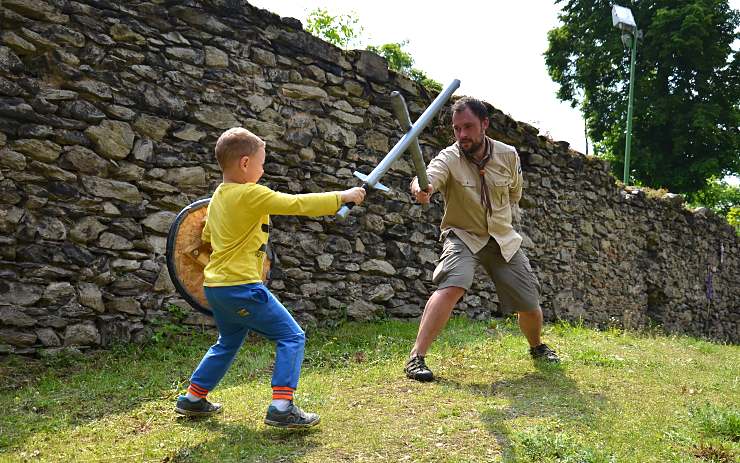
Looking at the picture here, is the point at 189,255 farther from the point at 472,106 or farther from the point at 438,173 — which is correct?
the point at 472,106

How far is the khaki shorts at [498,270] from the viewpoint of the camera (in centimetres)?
441

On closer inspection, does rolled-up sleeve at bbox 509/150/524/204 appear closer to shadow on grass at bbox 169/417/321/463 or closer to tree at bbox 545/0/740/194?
shadow on grass at bbox 169/417/321/463

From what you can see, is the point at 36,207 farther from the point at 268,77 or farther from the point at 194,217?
the point at 268,77

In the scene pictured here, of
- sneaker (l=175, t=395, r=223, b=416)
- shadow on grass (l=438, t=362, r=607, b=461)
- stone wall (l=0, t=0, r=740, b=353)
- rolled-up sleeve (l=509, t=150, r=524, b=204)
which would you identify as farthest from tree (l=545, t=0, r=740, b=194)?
sneaker (l=175, t=395, r=223, b=416)

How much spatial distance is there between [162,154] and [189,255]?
7.26ft

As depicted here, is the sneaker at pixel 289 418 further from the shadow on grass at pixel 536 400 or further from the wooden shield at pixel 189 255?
the shadow on grass at pixel 536 400

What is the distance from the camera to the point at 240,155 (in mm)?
3246

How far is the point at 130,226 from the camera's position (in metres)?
5.30

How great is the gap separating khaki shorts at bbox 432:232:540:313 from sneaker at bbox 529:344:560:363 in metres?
0.49

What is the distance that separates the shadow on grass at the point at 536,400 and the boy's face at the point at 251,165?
5.95 ft

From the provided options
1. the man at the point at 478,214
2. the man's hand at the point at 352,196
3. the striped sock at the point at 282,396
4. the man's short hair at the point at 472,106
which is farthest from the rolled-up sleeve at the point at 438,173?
the striped sock at the point at 282,396

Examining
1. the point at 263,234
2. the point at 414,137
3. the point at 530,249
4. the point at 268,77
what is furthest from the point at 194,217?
the point at 530,249

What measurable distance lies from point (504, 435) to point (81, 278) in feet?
11.7

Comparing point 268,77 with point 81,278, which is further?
point 268,77
